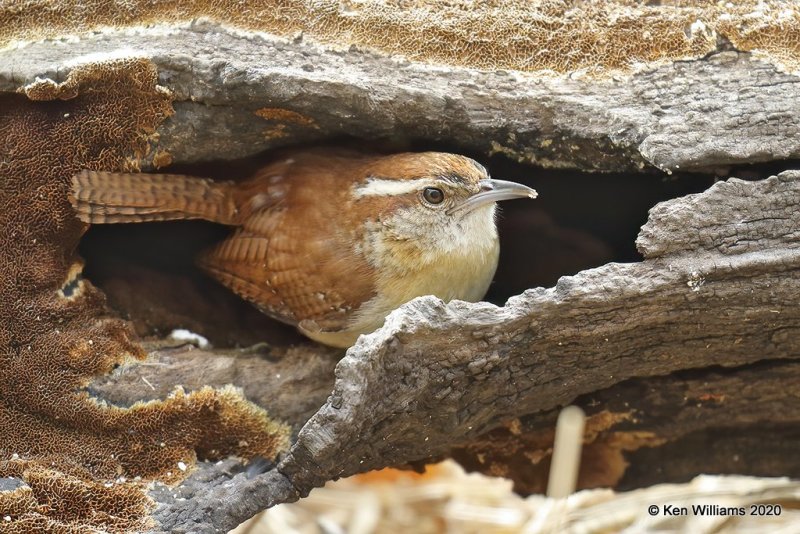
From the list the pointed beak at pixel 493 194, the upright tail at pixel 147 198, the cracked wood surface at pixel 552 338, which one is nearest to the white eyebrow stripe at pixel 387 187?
the pointed beak at pixel 493 194

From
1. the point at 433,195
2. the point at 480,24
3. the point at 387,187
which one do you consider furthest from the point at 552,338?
the point at 480,24

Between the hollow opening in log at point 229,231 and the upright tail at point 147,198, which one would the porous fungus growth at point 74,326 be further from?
the hollow opening in log at point 229,231

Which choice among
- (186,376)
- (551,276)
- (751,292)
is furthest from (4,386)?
(751,292)

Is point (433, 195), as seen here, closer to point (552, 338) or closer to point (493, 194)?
point (493, 194)

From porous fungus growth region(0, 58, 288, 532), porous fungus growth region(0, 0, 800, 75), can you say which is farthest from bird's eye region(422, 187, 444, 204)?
porous fungus growth region(0, 58, 288, 532)

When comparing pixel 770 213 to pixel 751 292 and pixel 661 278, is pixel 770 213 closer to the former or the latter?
pixel 751 292
